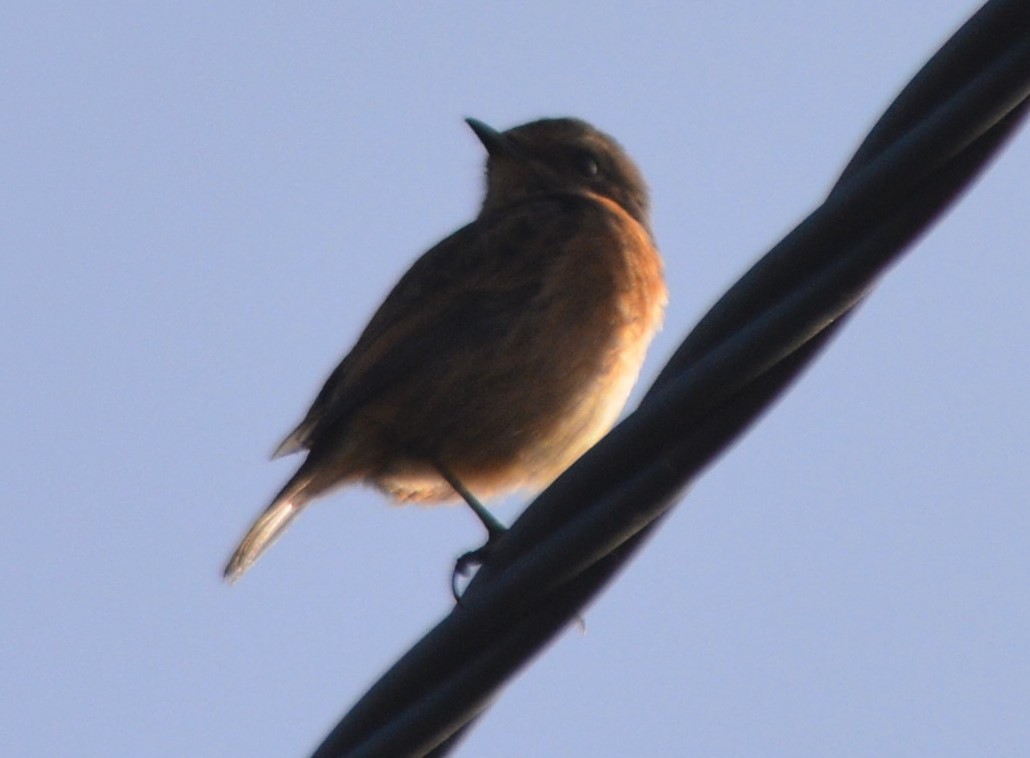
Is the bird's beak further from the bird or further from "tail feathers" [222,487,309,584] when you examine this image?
"tail feathers" [222,487,309,584]

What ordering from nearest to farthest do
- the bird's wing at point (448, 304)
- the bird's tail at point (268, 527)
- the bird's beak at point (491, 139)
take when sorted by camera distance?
the bird's tail at point (268, 527) → the bird's wing at point (448, 304) → the bird's beak at point (491, 139)

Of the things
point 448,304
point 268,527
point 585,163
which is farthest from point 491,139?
point 268,527

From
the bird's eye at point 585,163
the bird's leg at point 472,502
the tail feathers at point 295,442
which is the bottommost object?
the bird's leg at point 472,502

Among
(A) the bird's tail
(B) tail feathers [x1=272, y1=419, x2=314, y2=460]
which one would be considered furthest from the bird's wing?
(A) the bird's tail

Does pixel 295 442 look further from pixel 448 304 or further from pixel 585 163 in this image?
pixel 585 163

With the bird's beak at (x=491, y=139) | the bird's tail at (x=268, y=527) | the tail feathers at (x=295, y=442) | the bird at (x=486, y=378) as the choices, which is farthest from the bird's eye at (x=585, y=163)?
the bird's tail at (x=268, y=527)

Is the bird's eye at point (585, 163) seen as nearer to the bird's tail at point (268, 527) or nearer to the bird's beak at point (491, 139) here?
the bird's beak at point (491, 139)
